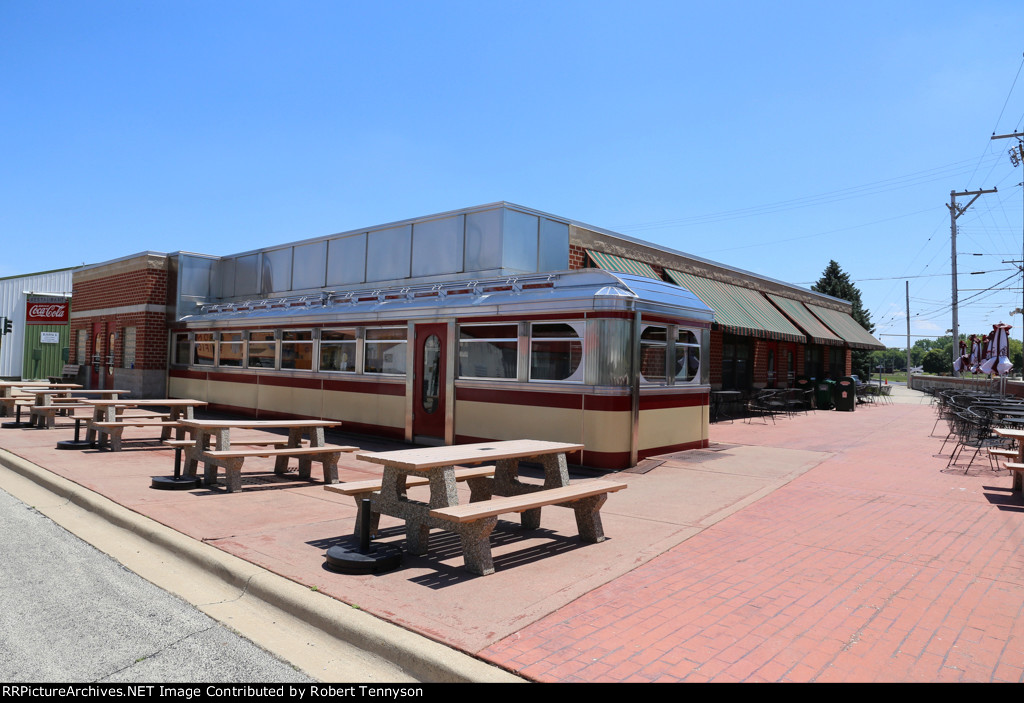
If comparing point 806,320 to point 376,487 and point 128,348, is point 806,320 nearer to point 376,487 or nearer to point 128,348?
point 376,487

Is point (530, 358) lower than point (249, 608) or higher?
higher

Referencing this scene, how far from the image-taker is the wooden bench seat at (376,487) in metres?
5.77

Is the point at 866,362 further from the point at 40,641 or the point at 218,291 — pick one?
the point at 40,641

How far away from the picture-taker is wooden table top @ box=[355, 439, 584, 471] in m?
5.32

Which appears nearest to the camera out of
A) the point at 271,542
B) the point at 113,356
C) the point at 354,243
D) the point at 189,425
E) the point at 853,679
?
the point at 853,679

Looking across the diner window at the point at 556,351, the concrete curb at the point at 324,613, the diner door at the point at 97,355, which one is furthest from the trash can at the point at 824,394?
the diner door at the point at 97,355

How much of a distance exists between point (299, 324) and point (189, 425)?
8026 millimetres

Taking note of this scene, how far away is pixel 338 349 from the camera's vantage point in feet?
49.3

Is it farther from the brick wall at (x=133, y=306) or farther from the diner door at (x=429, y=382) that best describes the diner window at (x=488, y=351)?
the brick wall at (x=133, y=306)

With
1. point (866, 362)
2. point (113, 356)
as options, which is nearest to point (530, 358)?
point (113, 356)

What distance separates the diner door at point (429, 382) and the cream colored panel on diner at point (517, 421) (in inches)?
23.6

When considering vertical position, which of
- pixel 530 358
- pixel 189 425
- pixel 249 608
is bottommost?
pixel 249 608

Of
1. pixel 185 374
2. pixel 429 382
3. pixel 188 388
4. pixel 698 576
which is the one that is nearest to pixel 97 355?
pixel 185 374

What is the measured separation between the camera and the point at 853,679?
3.49 meters
